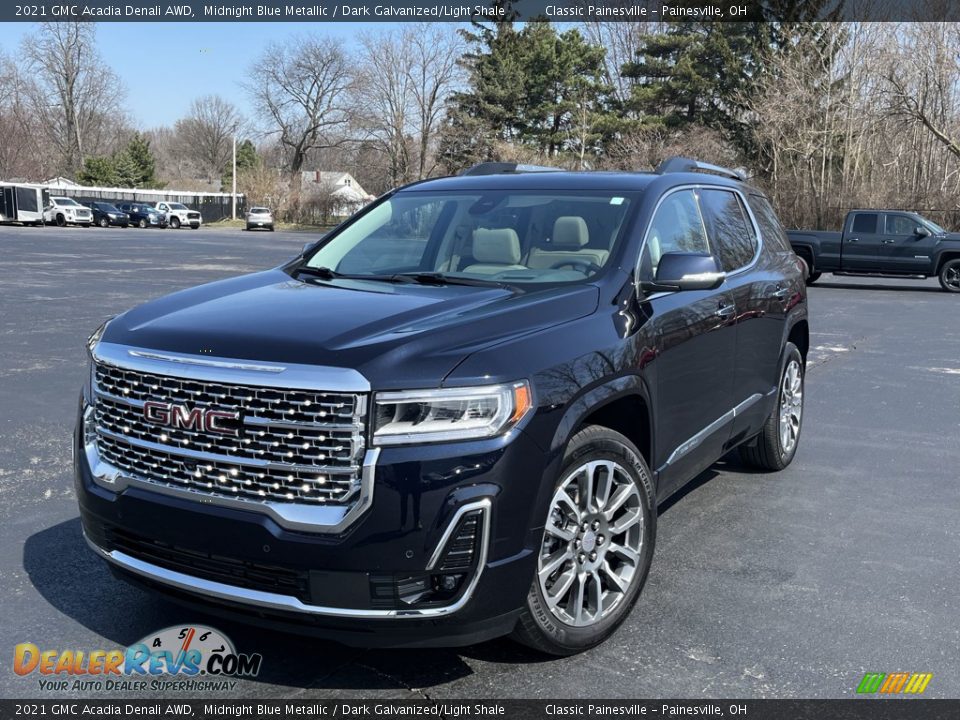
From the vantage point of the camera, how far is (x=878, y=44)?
131ft

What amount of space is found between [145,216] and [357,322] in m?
60.6

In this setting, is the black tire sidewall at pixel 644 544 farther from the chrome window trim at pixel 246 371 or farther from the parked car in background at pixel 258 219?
the parked car in background at pixel 258 219

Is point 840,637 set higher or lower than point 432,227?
lower

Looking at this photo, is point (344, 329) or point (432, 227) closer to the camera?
point (344, 329)

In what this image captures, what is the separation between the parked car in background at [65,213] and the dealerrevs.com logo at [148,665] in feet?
185

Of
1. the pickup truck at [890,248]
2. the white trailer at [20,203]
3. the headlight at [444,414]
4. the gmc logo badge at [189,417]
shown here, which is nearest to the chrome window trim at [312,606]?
the headlight at [444,414]

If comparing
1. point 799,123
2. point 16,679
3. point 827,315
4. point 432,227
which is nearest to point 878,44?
point 799,123

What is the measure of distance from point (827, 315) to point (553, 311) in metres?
13.6

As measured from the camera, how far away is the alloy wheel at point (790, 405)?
238 inches

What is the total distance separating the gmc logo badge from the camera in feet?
9.74

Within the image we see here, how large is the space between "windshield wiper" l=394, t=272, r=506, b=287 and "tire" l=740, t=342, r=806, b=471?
257cm

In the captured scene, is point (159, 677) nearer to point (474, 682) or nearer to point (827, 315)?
point (474, 682)

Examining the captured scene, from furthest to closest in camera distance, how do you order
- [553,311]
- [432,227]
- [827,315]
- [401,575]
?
[827,315] < [432,227] < [553,311] < [401,575]

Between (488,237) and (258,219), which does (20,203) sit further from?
(488,237)
